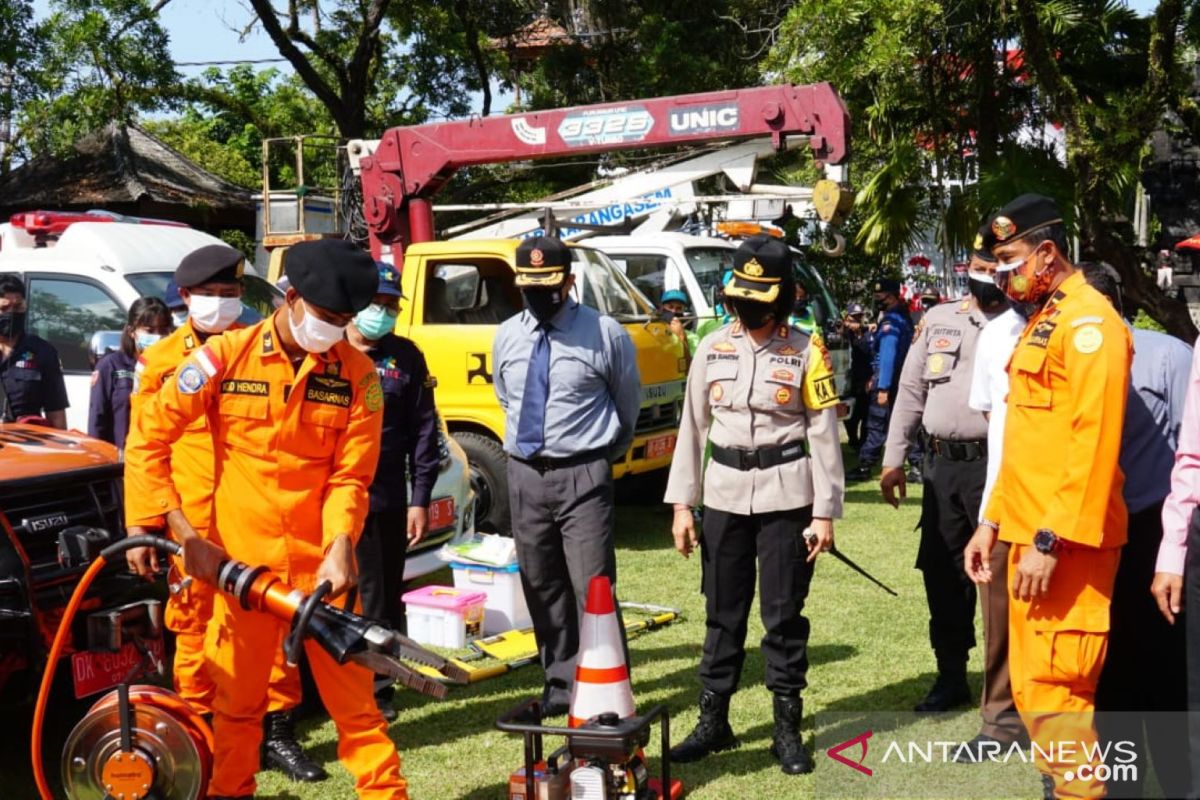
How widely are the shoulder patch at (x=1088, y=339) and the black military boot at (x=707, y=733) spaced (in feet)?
7.12

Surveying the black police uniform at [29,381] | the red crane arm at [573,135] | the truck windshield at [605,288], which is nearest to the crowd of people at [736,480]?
the black police uniform at [29,381]

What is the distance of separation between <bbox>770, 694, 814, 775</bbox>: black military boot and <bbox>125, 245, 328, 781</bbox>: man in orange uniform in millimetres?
1772

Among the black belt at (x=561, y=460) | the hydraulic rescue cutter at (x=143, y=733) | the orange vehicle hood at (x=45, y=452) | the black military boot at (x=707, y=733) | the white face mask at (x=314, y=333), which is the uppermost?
the white face mask at (x=314, y=333)

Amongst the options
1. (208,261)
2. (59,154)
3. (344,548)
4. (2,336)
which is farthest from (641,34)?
(344,548)

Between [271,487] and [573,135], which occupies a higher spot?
[573,135]

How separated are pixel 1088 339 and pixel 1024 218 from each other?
477 mm

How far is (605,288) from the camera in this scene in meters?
9.99

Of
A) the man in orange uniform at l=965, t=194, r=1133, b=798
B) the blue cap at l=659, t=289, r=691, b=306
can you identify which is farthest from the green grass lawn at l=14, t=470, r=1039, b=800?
the blue cap at l=659, t=289, r=691, b=306

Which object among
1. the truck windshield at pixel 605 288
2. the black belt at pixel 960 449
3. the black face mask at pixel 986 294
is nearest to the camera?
the black belt at pixel 960 449

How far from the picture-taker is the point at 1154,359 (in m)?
4.23


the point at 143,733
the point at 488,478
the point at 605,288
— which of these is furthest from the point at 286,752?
the point at 605,288

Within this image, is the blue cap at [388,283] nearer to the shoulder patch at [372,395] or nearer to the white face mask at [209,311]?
the white face mask at [209,311]

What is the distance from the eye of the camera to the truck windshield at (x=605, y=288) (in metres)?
9.88

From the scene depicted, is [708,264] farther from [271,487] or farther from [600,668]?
[271,487]
